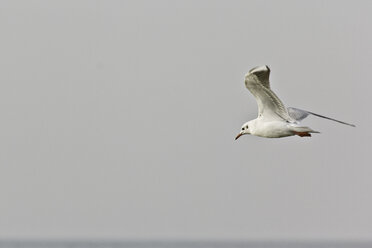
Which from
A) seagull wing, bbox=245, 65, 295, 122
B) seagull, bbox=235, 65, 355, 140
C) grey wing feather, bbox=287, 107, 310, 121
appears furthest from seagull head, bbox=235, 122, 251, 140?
grey wing feather, bbox=287, 107, 310, 121

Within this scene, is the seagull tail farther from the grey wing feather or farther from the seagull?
the grey wing feather

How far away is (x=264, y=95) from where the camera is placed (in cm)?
2502

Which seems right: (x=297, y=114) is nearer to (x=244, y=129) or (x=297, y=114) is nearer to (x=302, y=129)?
(x=244, y=129)

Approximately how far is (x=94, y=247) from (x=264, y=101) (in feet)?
275

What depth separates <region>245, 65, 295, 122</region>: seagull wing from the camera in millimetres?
23691

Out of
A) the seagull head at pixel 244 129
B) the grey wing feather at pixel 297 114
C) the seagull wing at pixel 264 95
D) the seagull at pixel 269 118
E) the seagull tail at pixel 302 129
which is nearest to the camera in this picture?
the seagull wing at pixel 264 95

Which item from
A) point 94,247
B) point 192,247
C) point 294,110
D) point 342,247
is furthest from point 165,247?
point 294,110

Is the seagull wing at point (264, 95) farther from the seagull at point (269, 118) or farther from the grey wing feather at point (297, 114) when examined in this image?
the grey wing feather at point (297, 114)

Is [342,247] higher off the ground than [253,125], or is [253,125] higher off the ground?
[342,247]

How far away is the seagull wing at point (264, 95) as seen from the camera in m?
23.7

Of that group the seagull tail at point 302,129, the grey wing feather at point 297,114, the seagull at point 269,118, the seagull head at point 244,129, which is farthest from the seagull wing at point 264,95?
the grey wing feather at point 297,114

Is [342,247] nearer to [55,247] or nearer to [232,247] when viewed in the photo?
[232,247]

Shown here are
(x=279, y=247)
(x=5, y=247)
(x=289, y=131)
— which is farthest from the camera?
(x=279, y=247)

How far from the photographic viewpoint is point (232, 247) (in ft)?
397
